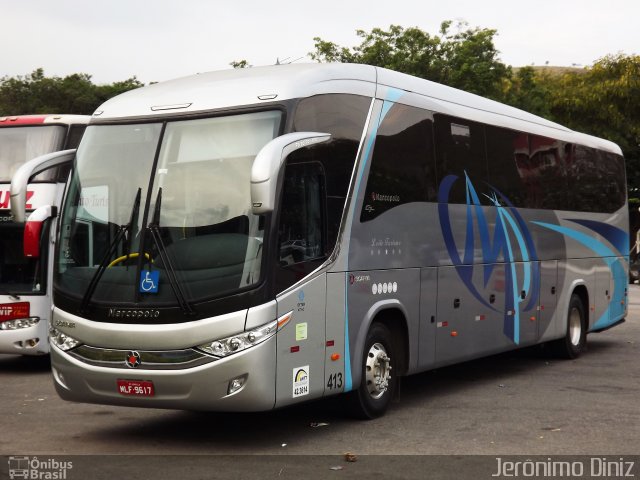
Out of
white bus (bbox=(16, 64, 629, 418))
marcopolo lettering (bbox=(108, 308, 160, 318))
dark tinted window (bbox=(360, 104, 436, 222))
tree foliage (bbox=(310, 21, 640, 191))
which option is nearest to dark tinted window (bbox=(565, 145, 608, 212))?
white bus (bbox=(16, 64, 629, 418))

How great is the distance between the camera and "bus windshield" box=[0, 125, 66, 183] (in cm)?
1497

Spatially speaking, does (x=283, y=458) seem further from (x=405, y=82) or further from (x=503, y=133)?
(x=503, y=133)

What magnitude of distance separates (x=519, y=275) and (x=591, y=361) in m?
2.61

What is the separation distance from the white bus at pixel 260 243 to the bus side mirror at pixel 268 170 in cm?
1

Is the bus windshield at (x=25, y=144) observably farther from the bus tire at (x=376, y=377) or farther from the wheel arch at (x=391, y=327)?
the bus tire at (x=376, y=377)

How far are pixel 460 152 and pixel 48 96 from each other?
167 ft

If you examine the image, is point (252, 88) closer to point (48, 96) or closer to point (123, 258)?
point (123, 258)

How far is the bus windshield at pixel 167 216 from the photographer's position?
8398 millimetres

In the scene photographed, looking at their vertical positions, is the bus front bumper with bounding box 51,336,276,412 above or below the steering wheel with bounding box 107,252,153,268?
below

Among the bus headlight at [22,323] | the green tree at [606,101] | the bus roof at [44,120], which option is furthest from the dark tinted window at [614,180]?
the green tree at [606,101]

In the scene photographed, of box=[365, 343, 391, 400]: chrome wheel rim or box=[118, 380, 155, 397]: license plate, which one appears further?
box=[365, 343, 391, 400]: chrome wheel rim

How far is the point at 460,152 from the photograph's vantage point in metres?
12.0

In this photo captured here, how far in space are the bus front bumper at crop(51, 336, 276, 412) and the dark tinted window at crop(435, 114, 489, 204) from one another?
4.05 meters

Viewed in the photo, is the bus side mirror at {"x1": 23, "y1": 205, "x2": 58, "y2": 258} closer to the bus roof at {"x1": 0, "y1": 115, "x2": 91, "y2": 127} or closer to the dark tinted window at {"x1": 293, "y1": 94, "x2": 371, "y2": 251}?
the bus roof at {"x1": 0, "y1": 115, "x2": 91, "y2": 127}
